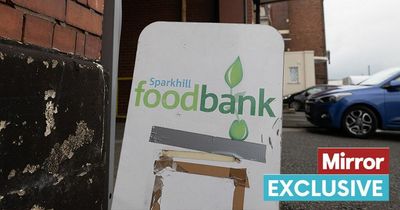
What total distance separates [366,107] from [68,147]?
6.97 m

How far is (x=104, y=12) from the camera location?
6.34 feet

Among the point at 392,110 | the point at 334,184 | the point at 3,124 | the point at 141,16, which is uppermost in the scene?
the point at 141,16

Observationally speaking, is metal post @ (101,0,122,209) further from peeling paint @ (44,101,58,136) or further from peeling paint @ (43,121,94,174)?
peeling paint @ (44,101,58,136)

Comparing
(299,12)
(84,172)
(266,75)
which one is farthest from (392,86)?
(299,12)

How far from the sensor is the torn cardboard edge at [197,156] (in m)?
1.73

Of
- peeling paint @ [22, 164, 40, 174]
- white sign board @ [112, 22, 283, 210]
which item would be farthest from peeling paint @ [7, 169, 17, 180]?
white sign board @ [112, 22, 283, 210]

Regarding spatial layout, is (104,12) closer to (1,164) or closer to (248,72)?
(248,72)

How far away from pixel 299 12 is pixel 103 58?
102ft

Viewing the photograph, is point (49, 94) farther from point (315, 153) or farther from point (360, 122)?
point (360, 122)

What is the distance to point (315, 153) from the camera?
216 inches

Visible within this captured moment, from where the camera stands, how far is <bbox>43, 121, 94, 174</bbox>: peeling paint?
1.41 m

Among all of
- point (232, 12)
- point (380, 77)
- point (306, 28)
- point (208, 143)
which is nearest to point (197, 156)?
point (208, 143)

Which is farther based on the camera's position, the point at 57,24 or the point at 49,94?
the point at 57,24

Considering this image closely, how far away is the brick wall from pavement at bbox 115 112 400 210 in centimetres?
205
